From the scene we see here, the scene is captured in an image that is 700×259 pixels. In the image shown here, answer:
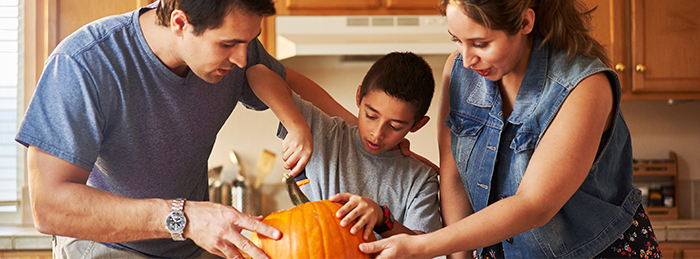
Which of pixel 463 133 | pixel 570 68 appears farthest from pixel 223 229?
pixel 570 68

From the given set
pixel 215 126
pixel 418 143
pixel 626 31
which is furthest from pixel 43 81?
pixel 626 31

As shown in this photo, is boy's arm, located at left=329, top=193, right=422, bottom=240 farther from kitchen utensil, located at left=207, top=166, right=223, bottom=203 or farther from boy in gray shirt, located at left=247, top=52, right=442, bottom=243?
kitchen utensil, located at left=207, top=166, right=223, bottom=203

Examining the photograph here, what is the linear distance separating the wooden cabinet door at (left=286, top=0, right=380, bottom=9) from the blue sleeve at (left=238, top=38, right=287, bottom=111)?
128cm

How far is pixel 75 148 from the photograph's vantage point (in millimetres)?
877

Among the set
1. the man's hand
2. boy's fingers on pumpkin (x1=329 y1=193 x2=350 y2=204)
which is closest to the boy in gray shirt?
boy's fingers on pumpkin (x1=329 y1=193 x2=350 y2=204)

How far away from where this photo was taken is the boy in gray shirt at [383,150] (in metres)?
1.16

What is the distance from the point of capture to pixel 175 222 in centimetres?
84

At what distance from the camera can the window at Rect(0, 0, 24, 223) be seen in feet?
8.62

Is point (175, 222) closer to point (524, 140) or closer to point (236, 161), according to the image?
point (524, 140)

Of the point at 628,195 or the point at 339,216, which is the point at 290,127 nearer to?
the point at 339,216

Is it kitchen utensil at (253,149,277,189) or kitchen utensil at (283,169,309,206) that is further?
kitchen utensil at (253,149,277,189)

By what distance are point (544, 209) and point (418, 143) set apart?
2.05 metres

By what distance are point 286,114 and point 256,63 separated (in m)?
0.25

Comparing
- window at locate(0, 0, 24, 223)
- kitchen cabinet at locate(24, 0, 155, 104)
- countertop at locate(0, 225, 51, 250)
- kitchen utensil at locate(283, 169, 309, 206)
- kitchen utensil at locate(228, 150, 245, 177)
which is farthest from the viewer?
kitchen utensil at locate(228, 150, 245, 177)
